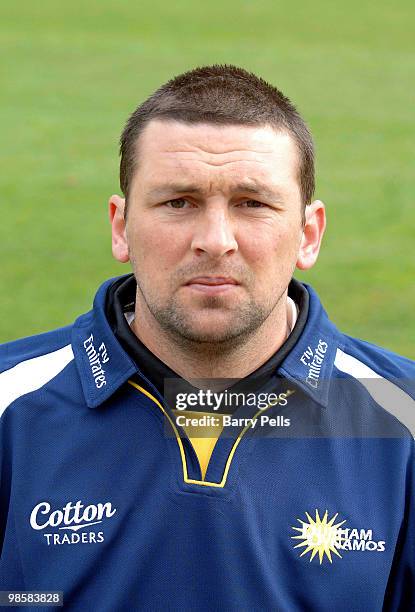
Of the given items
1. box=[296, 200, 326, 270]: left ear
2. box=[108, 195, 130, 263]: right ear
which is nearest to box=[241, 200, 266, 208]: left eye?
box=[296, 200, 326, 270]: left ear

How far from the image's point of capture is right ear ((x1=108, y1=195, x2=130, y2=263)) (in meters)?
3.35

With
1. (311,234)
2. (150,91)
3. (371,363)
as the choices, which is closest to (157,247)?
(311,234)

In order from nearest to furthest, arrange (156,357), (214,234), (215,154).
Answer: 1. (214,234)
2. (215,154)
3. (156,357)

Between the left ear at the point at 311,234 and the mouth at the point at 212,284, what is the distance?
346mm

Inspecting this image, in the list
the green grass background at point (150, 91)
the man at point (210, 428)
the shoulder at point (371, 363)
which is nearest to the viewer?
the man at point (210, 428)

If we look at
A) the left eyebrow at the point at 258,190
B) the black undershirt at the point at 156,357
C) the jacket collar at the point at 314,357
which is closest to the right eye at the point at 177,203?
the left eyebrow at the point at 258,190

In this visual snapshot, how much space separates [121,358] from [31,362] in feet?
0.88

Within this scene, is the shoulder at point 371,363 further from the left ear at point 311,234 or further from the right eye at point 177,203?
the right eye at point 177,203

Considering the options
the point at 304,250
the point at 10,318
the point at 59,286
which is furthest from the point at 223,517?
the point at 59,286

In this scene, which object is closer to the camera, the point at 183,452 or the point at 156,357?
the point at 183,452

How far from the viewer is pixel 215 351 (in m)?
3.24

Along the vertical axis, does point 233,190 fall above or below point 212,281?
above

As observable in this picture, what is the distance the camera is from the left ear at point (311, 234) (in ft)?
11.1

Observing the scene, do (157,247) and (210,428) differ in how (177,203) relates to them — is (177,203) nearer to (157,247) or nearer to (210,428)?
(157,247)
